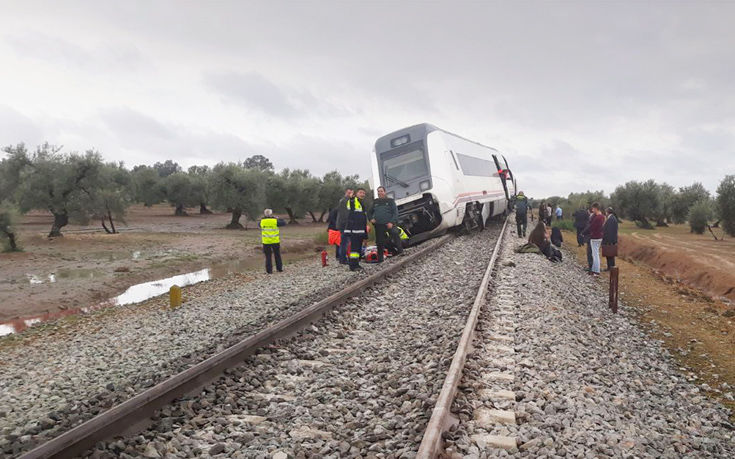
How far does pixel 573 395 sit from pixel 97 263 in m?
21.7

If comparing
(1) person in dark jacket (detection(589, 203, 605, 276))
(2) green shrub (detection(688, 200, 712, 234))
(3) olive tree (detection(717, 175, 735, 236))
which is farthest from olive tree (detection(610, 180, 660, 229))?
(1) person in dark jacket (detection(589, 203, 605, 276))

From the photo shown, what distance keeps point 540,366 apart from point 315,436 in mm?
2435

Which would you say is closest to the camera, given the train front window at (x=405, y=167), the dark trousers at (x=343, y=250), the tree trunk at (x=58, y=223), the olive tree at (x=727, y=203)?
the dark trousers at (x=343, y=250)

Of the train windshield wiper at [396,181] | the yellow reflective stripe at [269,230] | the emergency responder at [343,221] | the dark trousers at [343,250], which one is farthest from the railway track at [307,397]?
the train windshield wiper at [396,181]

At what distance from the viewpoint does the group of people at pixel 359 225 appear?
451 inches

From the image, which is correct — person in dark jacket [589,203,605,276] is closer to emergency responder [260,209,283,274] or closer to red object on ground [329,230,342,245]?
red object on ground [329,230,342,245]

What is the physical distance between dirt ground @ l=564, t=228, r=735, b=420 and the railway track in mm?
2926

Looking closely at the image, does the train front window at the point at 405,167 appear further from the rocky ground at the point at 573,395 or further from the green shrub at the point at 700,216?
the green shrub at the point at 700,216

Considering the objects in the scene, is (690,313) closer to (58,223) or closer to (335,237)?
(335,237)

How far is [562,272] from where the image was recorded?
468 inches

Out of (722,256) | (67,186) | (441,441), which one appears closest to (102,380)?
(441,441)

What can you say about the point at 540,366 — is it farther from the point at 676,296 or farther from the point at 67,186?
the point at 67,186

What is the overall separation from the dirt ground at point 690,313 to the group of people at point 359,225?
5.64 metres

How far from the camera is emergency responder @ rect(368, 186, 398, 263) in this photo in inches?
480
